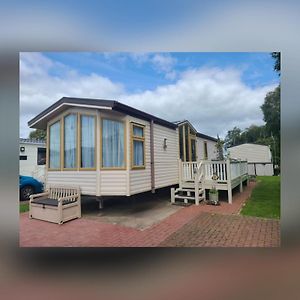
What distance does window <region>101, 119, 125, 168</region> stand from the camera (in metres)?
4.24

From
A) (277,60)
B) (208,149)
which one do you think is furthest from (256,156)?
(277,60)

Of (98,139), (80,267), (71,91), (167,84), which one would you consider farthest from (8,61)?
(80,267)

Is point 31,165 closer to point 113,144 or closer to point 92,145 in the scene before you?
point 92,145

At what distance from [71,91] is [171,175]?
278 centimetres

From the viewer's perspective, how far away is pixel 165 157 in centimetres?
546

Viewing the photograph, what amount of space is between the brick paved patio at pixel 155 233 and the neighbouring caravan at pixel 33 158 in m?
0.69

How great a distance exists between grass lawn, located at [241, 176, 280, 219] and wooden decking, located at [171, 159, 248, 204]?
44 cm

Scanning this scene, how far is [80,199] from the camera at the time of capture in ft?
13.6

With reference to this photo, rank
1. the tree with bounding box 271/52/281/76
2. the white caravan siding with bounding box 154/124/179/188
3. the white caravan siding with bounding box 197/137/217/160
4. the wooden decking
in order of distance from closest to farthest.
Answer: the tree with bounding box 271/52/281/76
the white caravan siding with bounding box 197/137/217/160
the wooden decking
the white caravan siding with bounding box 154/124/179/188

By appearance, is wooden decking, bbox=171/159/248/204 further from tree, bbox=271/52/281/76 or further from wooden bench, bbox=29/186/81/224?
wooden bench, bbox=29/186/81/224

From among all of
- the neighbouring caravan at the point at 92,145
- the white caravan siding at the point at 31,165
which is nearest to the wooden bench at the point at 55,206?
the neighbouring caravan at the point at 92,145

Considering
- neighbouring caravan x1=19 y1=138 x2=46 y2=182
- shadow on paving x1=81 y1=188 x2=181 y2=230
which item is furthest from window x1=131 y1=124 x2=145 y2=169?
neighbouring caravan x1=19 y1=138 x2=46 y2=182

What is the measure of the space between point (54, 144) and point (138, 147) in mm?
1544
